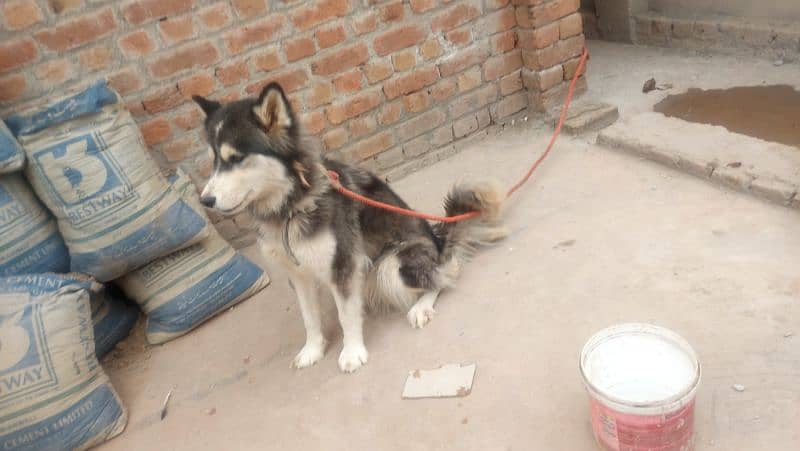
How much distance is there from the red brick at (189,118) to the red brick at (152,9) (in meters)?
0.46

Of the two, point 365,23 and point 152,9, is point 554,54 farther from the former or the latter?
point 152,9

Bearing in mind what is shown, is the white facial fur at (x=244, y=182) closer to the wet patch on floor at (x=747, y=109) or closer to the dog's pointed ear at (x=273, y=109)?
the dog's pointed ear at (x=273, y=109)

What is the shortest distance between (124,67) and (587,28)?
3914 mm

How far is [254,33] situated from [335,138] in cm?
75

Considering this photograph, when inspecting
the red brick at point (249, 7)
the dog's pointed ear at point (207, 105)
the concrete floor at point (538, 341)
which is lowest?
the concrete floor at point (538, 341)

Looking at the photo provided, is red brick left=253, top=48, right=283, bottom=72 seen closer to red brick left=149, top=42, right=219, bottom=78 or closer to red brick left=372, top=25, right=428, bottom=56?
red brick left=149, top=42, right=219, bottom=78

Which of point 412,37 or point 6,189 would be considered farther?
point 412,37

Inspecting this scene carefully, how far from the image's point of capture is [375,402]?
6.70ft

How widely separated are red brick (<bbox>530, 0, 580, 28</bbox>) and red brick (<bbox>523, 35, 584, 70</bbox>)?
163 millimetres

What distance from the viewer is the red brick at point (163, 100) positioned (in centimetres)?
291

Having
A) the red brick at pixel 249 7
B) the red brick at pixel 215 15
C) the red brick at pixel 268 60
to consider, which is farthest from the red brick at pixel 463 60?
the red brick at pixel 215 15

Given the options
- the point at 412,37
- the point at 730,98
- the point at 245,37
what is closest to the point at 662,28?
the point at 730,98

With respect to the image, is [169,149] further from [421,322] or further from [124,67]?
[421,322]

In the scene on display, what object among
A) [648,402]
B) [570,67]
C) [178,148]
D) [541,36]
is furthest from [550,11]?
[648,402]
